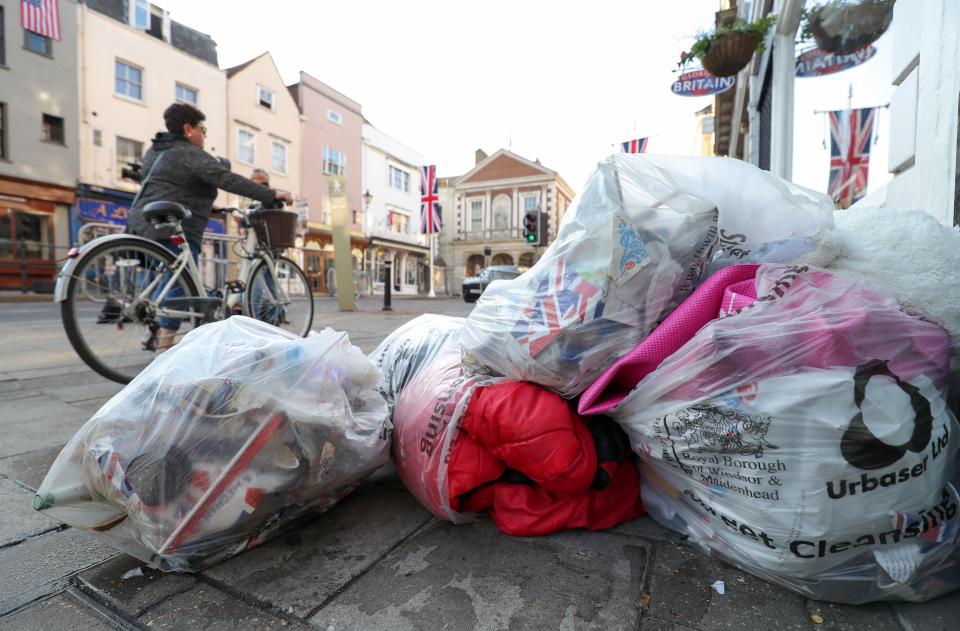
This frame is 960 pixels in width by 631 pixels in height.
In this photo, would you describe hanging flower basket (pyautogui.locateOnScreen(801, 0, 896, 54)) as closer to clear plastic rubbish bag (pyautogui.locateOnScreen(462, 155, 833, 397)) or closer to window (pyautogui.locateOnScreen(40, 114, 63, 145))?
clear plastic rubbish bag (pyautogui.locateOnScreen(462, 155, 833, 397))

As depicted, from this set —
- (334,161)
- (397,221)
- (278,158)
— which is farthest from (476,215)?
(278,158)

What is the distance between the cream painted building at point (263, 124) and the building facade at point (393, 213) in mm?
4456

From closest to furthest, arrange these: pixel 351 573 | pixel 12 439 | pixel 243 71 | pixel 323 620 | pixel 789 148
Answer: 1. pixel 323 620
2. pixel 351 573
3. pixel 12 439
4. pixel 789 148
5. pixel 243 71

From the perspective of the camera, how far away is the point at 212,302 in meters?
2.62

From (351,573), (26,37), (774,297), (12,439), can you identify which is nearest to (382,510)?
(351,573)

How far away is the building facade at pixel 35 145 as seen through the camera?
12.9 metres

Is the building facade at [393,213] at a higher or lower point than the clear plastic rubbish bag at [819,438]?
higher

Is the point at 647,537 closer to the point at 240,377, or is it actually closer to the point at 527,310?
the point at 527,310

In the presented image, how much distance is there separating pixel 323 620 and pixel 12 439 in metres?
1.56

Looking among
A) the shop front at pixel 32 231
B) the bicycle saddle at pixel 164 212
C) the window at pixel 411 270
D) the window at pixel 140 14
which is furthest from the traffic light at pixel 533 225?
the window at pixel 411 270

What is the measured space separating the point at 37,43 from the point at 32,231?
5.12m

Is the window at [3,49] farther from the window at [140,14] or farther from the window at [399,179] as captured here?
the window at [399,179]

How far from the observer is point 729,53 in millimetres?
4180

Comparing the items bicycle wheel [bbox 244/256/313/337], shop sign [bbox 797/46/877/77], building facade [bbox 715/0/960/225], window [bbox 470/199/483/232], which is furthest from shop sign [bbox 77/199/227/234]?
window [bbox 470/199/483/232]
